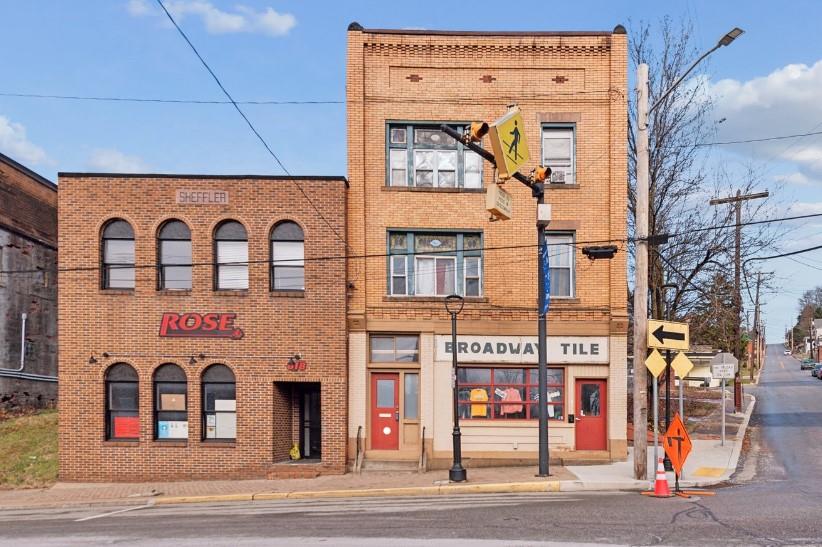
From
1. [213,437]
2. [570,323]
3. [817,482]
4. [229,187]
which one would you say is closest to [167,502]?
[213,437]

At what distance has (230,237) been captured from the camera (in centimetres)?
2014

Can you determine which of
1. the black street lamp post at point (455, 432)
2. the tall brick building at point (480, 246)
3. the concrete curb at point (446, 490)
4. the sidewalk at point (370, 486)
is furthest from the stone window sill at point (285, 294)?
the concrete curb at point (446, 490)

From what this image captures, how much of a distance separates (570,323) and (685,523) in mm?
9040

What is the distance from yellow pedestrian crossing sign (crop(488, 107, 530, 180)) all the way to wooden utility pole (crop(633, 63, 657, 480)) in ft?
10.1

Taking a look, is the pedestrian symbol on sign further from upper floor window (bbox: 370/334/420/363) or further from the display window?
the display window

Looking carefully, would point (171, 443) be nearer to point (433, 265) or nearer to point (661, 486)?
point (433, 265)

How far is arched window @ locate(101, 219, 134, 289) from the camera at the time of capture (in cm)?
2012

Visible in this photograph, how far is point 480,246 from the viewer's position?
20797 millimetres

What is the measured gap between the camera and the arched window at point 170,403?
19938mm

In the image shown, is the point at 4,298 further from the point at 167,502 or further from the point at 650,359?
the point at 650,359

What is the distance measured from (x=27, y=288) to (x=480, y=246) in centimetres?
1636

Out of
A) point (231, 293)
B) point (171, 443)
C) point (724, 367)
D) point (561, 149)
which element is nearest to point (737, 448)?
point (724, 367)

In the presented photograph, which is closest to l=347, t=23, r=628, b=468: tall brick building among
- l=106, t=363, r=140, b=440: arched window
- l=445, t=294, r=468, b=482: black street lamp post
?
l=445, t=294, r=468, b=482: black street lamp post

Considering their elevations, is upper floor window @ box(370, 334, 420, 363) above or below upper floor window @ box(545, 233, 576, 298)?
below
